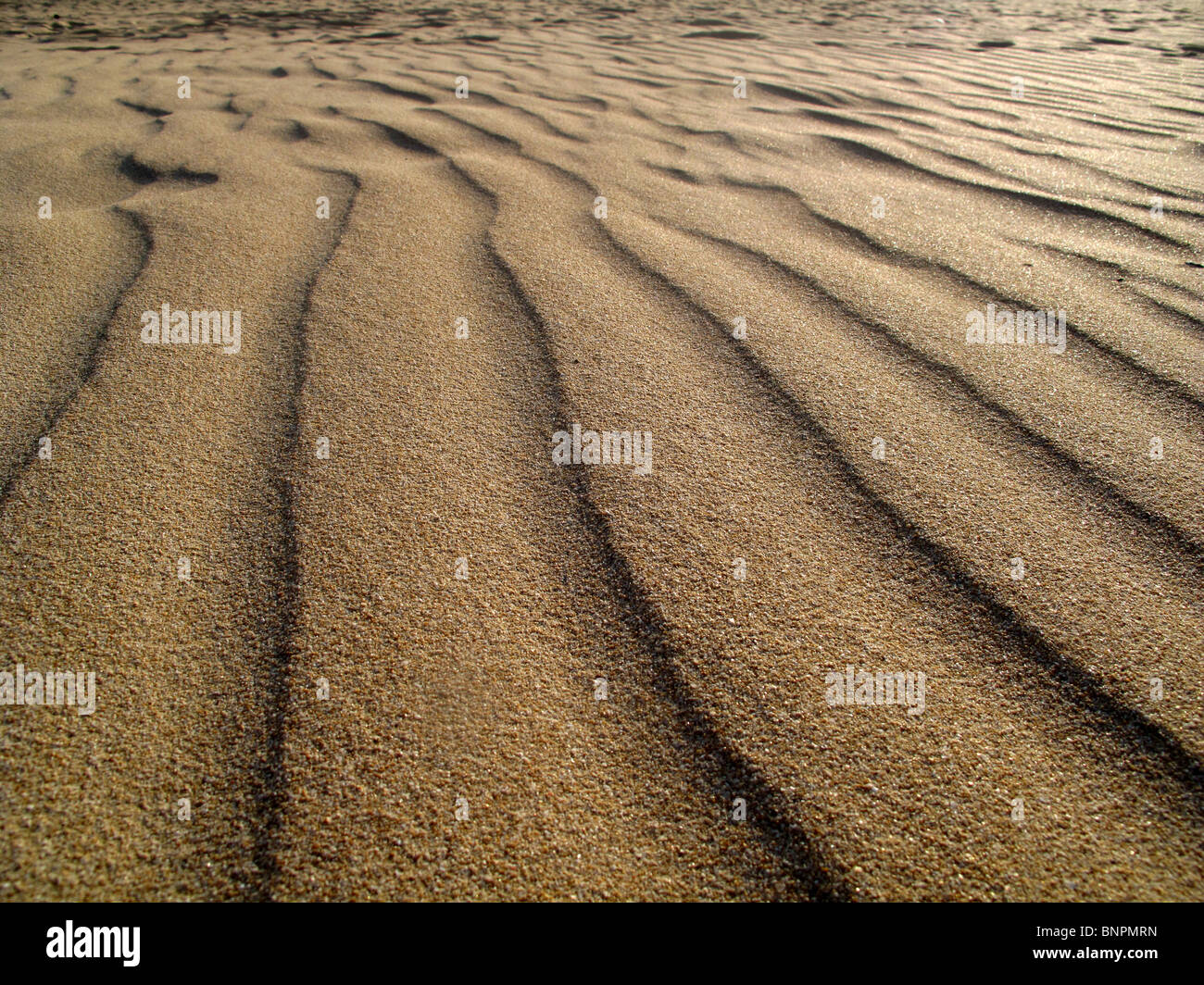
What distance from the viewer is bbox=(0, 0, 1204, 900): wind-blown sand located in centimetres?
73

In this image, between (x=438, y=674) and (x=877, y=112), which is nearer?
(x=438, y=674)

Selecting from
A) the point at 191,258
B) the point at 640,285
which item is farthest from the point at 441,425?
the point at 191,258

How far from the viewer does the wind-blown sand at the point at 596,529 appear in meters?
0.73

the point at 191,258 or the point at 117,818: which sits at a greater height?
the point at 191,258

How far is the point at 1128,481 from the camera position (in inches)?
44.4

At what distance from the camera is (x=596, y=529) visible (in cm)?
107

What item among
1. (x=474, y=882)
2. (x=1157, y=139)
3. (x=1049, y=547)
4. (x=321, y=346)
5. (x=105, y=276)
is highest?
(x=1157, y=139)

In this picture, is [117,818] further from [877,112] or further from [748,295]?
[877,112]

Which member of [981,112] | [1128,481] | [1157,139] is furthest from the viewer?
[981,112]

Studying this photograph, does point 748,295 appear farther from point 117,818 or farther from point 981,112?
point 981,112

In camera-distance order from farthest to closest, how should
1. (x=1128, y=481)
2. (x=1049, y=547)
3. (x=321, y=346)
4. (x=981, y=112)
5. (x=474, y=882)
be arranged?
(x=981, y=112)
(x=321, y=346)
(x=1128, y=481)
(x=1049, y=547)
(x=474, y=882)

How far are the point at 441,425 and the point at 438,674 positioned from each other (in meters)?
0.52

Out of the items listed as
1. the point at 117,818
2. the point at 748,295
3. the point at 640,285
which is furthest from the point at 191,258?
the point at 117,818

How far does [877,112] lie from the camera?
292 cm
